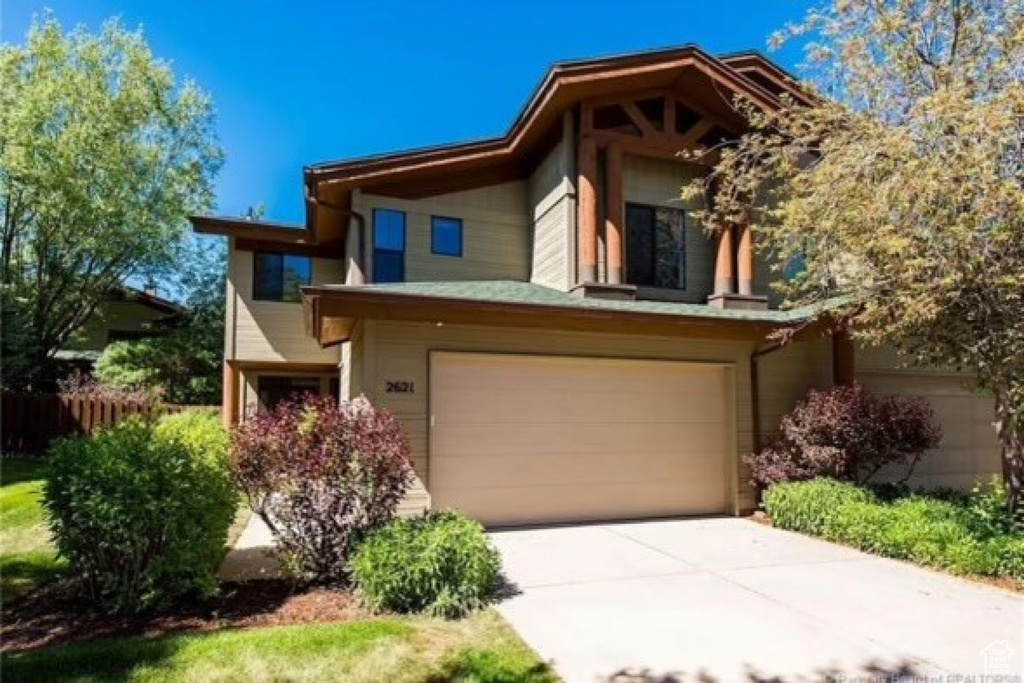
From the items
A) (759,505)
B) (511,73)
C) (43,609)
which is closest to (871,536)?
(759,505)

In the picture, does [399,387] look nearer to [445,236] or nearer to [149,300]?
[445,236]

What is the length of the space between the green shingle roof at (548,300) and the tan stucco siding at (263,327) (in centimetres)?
717

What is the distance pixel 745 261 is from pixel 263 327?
1135 cm

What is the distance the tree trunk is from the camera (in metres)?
7.29

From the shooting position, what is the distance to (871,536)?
7.48 m

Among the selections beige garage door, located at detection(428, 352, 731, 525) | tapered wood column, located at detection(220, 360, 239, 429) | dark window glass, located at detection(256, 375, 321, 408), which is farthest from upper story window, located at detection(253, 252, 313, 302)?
beige garage door, located at detection(428, 352, 731, 525)

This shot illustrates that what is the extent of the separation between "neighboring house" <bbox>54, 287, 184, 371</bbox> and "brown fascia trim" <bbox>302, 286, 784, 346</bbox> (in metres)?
17.4

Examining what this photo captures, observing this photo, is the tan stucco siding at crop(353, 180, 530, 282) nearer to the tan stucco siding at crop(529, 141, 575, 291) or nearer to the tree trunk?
the tan stucco siding at crop(529, 141, 575, 291)

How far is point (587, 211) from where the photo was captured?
437 inches

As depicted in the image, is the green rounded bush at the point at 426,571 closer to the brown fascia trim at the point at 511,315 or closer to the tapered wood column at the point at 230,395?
the brown fascia trim at the point at 511,315

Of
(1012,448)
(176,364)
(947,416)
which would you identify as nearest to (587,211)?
(1012,448)

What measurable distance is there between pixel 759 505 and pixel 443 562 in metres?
6.46

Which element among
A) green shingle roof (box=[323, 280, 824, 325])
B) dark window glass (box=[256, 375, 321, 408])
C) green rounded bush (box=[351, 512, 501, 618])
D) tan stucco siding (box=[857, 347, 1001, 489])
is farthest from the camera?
dark window glass (box=[256, 375, 321, 408])

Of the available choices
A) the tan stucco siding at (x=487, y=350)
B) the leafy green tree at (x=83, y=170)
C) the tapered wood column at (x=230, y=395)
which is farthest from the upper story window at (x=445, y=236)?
the leafy green tree at (x=83, y=170)
